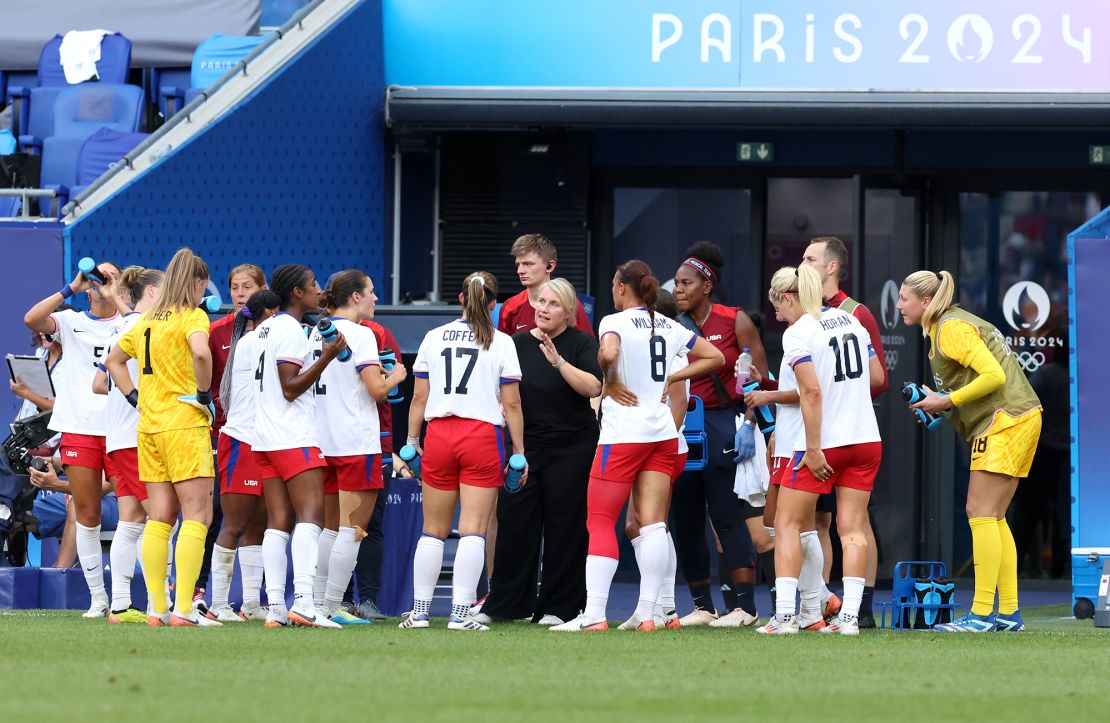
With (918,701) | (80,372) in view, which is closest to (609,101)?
(80,372)

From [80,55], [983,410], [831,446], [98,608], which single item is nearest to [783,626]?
[831,446]

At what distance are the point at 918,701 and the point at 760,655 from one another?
1546 millimetres

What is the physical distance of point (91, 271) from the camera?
980 centimetres

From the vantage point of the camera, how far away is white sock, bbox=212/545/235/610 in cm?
976

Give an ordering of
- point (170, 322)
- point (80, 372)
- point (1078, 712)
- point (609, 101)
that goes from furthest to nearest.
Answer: point (609, 101) < point (80, 372) < point (170, 322) < point (1078, 712)

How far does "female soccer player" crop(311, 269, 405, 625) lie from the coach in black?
73cm

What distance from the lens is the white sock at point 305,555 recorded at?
29.1 ft

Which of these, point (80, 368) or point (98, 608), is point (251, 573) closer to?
point (98, 608)

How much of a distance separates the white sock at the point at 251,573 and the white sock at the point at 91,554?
0.77 m

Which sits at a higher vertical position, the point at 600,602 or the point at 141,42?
the point at 141,42

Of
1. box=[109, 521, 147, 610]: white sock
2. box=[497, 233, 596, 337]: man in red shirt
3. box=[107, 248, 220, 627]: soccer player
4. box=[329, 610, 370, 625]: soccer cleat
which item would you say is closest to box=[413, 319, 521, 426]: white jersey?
box=[497, 233, 596, 337]: man in red shirt

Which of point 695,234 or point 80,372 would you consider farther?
point 695,234

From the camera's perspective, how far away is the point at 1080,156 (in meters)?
14.4

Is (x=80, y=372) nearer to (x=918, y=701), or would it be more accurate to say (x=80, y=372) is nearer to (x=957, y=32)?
(x=918, y=701)
